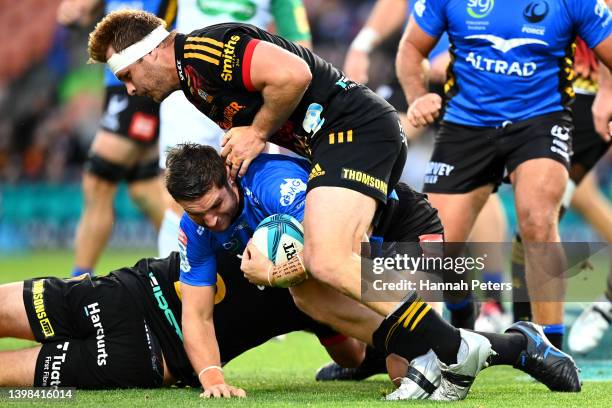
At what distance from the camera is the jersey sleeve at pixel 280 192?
4.93m

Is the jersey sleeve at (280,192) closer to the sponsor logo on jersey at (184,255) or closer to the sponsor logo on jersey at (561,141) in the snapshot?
the sponsor logo on jersey at (184,255)

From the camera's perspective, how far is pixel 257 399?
4.69 meters

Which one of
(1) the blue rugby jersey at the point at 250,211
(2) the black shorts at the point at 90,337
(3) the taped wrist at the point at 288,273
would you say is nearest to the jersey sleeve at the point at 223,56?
(1) the blue rugby jersey at the point at 250,211

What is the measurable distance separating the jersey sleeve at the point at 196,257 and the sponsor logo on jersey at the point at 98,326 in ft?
1.50

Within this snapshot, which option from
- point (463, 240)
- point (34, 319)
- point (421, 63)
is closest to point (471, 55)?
point (421, 63)

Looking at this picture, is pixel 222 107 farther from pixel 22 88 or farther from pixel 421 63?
pixel 22 88

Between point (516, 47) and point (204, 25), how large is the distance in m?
2.25

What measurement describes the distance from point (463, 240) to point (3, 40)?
1478 cm

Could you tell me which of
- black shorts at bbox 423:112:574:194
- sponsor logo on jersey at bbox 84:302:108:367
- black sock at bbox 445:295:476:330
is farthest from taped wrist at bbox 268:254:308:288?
black sock at bbox 445:295:476:330

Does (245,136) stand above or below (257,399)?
above

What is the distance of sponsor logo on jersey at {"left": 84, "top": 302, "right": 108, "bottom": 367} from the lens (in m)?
5.13

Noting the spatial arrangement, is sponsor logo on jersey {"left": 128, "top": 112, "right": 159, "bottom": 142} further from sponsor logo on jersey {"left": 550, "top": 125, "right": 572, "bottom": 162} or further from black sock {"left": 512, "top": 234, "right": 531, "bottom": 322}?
sponsor logo on jersey {"left": 550, "top": 125, "right": 572, "bottom": 162}

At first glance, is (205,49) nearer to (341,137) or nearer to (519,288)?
(341,137)

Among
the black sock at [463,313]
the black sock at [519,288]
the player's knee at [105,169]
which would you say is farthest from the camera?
the player's knee at [105,169]
